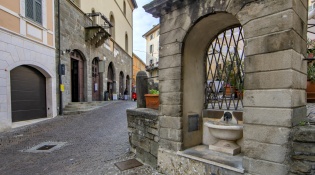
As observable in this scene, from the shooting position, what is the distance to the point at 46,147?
4766 millimetres

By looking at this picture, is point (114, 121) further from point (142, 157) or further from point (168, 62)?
point (168, 62)

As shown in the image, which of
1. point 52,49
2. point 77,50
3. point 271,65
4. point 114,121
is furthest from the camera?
point 77,50

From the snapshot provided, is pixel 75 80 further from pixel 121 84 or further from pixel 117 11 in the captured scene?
pixel 117 11

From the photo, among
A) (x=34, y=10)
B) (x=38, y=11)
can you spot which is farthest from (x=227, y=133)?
(x=38, y=11)

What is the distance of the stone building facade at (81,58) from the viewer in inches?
376

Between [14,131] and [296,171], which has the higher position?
[296,171]

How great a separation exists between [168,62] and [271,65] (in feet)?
5.01

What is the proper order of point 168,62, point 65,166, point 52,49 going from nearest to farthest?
point 168,62 → point 65,166 → point 52,49

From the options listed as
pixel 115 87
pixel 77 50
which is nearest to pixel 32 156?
pixel 77 50

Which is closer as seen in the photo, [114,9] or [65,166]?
[65,166]

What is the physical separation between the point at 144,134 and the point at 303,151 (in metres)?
2.55

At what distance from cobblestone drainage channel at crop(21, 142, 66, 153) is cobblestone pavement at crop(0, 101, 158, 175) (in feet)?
0.51

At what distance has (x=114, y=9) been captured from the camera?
17.2 meters

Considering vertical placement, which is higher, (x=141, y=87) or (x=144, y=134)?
(x=141, y=87)
